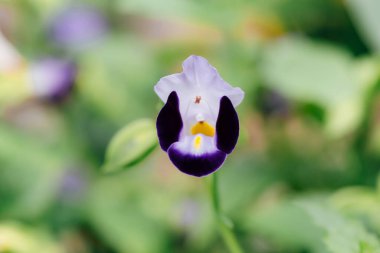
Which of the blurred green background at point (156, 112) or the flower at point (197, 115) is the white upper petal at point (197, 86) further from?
the blurred green background at point (156, 112)

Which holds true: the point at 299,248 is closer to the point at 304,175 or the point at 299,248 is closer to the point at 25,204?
the point at 304,175

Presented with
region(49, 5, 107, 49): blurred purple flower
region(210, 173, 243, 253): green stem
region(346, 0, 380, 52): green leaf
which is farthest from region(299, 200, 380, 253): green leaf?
region(49, 5, 107, 49): blurred purple flower

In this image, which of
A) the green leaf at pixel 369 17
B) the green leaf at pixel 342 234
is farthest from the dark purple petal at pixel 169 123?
the green leaf at pixel 369 17

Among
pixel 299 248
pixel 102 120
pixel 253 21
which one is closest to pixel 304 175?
pixel 299 248

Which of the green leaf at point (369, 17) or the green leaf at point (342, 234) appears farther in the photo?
the green leaf at point (369, 17)

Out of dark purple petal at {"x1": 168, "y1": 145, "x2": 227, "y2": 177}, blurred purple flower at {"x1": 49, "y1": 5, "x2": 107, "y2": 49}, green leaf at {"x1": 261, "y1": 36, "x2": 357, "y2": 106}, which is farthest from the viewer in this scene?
blurred purple flower at {"x1": 49, "y1": 5, "x2": 107, "y2": 49}

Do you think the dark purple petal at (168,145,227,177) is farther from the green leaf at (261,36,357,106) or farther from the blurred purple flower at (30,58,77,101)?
the blurred purple flower at (30,58,77,101)
